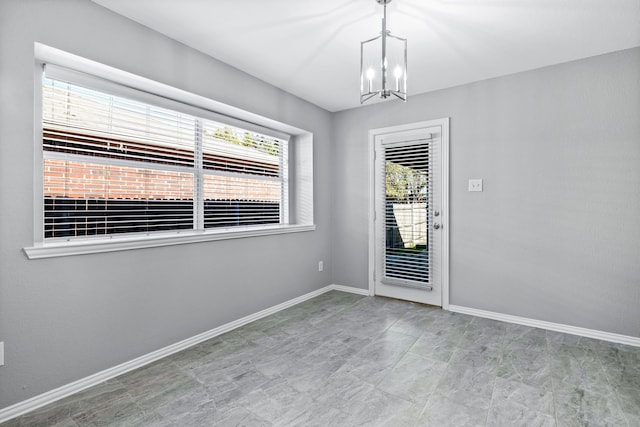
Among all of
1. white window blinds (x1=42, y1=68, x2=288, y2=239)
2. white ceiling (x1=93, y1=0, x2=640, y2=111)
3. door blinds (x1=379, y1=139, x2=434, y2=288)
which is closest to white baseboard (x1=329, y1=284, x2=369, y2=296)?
door blinds (x1=379, y1=139, x2=434, y2=288)

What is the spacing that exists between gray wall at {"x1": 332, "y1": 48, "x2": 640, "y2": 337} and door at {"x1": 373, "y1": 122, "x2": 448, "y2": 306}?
6.4 inches

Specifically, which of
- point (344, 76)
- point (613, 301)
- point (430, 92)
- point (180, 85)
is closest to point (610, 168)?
point (613, 301)

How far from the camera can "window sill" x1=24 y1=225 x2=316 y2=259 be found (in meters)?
1.87

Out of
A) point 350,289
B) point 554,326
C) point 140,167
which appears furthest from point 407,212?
point 140,167

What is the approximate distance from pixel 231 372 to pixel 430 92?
3422 mm

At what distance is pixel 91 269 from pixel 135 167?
81 cm

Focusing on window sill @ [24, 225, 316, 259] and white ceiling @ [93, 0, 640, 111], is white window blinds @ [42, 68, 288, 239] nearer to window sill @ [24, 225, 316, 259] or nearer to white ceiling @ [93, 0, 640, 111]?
window sill @ [24, 225, 316, 259]

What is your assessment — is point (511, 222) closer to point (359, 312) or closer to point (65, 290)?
point (359, 312)

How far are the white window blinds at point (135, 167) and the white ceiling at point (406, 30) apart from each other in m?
0.64

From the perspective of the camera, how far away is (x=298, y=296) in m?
3.80

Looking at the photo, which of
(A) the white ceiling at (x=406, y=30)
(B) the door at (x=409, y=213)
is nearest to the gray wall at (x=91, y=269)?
(A) the white ceiling at (x=406, y=30)

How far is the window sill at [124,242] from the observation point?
187 centimetres

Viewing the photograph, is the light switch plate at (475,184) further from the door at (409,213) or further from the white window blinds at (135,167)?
the white window blinds at (135,167)

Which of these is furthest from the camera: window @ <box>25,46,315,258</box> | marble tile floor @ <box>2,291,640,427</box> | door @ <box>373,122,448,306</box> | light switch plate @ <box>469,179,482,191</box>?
door @ <box>373,122,448,306</box>
